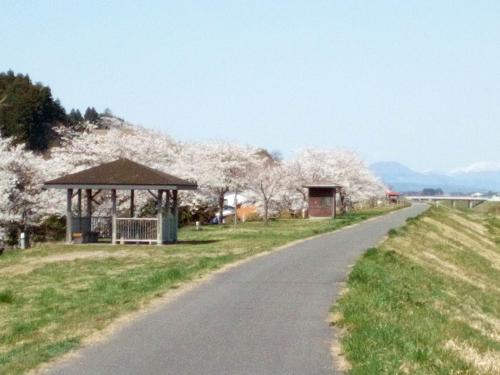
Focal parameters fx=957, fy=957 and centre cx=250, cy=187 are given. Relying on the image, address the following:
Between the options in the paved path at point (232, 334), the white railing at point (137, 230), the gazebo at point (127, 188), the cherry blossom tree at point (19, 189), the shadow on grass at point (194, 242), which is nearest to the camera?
the paved path at point (232, 334)

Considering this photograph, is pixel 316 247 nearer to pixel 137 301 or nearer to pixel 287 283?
pixel 287 283

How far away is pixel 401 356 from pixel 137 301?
6.38 m

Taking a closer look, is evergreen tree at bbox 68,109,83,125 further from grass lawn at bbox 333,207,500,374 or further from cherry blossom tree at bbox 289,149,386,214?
grass lawn at bbox 333,207,500,374

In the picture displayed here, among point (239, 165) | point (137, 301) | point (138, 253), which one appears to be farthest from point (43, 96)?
point (137, 301)

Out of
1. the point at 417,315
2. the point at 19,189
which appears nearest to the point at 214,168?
the point at 19,189

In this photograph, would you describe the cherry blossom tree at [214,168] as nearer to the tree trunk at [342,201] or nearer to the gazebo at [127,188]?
the tree trunk at [342,201]

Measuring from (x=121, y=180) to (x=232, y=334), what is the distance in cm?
2222

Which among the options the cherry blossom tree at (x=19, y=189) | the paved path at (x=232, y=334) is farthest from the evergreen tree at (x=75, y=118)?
the paved path at (x=232, y=334)

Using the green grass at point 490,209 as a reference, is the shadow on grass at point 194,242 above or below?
below

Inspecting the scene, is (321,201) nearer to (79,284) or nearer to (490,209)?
(79,284)

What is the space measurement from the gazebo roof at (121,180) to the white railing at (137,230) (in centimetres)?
138

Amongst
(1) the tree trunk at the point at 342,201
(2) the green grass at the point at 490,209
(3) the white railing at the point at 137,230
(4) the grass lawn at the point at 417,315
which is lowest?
(4) the grass lawn at the point at 417,315

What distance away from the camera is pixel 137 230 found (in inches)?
1344

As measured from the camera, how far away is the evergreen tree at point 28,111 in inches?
2830
